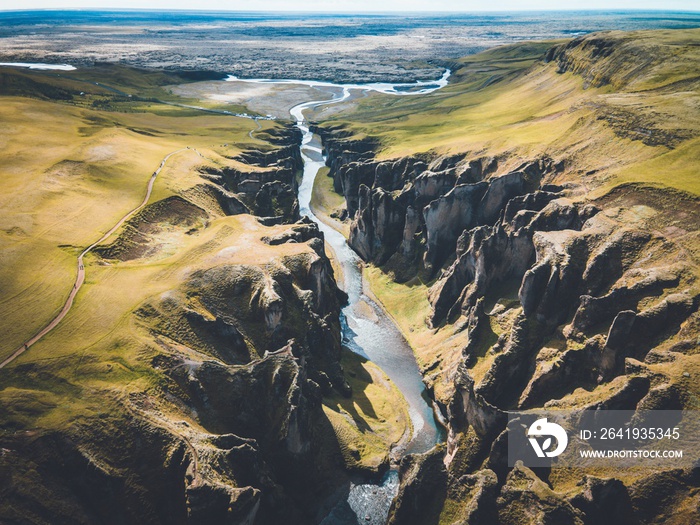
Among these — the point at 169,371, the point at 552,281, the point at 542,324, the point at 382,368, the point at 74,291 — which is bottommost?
the point at 382,368

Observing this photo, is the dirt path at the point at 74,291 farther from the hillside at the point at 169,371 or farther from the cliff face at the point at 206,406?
the cliff face at the point at 206,406

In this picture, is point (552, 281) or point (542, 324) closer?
point (552, 281)

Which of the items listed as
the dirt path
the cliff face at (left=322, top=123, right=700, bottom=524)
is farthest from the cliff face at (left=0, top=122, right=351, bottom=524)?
the cliff face at (left=322, top=123, right=700, bottom=524)

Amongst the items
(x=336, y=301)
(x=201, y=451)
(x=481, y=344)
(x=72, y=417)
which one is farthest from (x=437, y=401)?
(x=72, y=417)

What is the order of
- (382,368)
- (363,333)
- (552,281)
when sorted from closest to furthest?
(552,281) → (382,368) → (363,333)

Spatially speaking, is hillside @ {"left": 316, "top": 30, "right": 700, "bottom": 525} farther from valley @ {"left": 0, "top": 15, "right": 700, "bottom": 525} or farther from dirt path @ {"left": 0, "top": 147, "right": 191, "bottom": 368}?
dirt path @ {"left": 0, "top": 147, "right": 191, "bottom": 368}

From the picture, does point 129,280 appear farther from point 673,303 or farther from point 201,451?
point 673,303

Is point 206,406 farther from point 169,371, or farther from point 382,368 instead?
point 382,368

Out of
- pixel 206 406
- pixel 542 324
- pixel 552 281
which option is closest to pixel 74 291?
pixel 206 406
